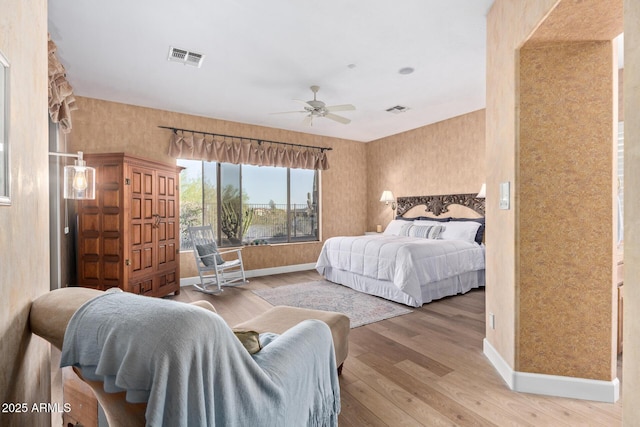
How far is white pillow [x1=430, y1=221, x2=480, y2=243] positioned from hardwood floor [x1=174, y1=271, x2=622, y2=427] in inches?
62.8

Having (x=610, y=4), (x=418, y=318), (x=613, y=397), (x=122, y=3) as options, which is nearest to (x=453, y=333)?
(x=418, y=318)

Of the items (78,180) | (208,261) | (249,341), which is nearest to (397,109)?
(208,261)

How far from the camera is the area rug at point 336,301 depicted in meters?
3.51

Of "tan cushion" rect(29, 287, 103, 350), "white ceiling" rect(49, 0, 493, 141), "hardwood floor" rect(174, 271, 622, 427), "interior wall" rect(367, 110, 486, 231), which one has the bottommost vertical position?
"hardwood floor" rect(174, 271, 622, 427)

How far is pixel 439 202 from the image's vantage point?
557 cm

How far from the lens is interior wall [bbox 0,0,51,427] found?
0.98 metres

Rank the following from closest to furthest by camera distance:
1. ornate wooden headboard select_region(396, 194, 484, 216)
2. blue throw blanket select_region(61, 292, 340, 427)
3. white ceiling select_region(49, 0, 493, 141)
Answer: blue throw blanket select_region(61, 292, 340, 427)
white ceiling select_region(49, 0, 493, 141)
ornate wooden headboard select_region(396, 194, 484, 216)

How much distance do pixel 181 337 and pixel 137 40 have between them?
→ 3.05m

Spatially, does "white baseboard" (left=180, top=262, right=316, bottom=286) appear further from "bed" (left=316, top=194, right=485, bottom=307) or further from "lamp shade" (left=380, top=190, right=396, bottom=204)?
"lamp shade" (left=380, top=190, right=396, bottom=204)

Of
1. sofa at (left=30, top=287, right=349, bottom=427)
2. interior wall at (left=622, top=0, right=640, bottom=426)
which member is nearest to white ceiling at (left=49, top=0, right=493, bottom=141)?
interior wall at (left=622, top=0, right=640, bottom=426)

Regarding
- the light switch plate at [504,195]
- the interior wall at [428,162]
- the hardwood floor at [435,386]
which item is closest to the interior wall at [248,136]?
the interior wall at [428,162]

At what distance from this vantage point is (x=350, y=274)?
183 inches

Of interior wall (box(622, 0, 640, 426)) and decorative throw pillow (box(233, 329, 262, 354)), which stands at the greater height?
interior wall (box(622, 0, 640, 426))

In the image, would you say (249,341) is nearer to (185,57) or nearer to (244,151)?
(185,57)
